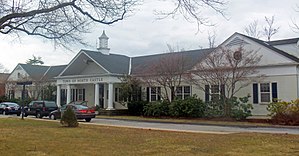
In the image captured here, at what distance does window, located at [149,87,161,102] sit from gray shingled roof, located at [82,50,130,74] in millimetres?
4229

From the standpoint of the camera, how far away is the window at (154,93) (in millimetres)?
35031

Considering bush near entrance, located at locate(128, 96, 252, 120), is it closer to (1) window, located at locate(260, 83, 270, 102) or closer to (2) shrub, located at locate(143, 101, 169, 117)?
(2) shrub, located at locate(143, 101, 169, 117)

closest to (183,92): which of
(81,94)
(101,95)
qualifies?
(101,95)

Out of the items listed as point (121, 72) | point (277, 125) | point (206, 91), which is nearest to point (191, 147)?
point (277, 125)

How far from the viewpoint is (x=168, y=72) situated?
3134cm

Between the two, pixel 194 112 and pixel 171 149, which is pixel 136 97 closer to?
pixel 194 112

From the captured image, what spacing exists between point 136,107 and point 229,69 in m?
11.7

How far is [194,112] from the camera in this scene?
1144 inches

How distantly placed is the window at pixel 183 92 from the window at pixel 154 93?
215cm

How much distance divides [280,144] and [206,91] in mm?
18717

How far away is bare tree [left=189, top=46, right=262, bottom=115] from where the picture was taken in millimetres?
26844

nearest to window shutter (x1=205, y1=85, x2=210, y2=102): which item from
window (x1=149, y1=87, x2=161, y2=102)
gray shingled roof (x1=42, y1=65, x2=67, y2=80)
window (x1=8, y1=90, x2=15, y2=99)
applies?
window (x1=149, y1=87, x2=161, y2=102)

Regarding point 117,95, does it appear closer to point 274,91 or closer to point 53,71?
point 274,91

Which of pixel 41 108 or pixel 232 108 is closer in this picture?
pixel 232 108
